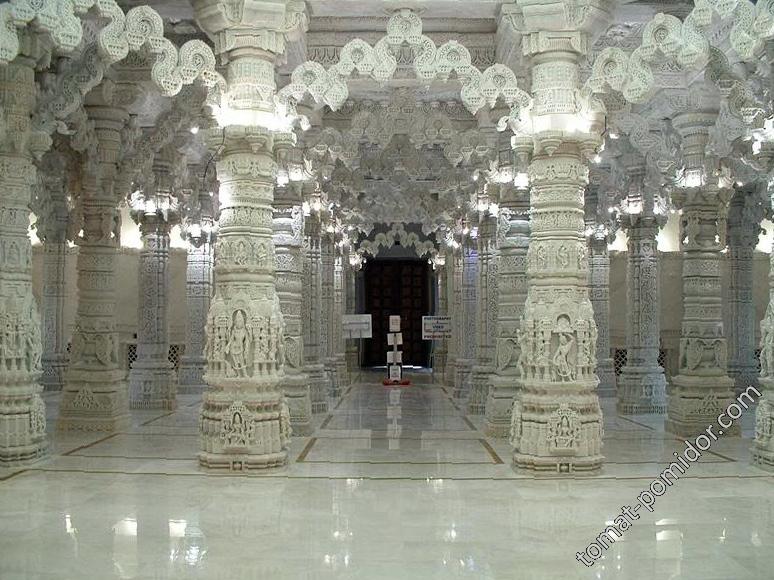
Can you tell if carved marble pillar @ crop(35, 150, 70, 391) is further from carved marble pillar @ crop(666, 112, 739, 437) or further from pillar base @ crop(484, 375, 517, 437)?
carved marble pillar @ crop(666, 112, 739, 437)

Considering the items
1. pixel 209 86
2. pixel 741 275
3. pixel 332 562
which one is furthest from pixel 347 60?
pixel 741 275

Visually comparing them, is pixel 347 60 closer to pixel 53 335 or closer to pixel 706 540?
pixel 706 540

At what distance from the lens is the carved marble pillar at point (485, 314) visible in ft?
43.8

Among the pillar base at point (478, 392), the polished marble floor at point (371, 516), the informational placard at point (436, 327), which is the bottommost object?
the polished marble floor at point (371, 516)

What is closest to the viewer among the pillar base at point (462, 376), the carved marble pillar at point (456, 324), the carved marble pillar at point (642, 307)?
the carved marble pillar at point (642, 307)

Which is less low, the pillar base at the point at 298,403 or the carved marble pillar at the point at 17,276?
the carved marble pillar at the point at 17,276

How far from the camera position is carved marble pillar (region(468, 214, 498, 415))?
1336cm

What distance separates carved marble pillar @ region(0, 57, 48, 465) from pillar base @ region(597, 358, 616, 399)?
12.1m

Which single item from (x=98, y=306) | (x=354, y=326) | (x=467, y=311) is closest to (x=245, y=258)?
(x=98, y=306)

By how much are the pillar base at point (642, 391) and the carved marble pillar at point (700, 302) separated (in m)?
2.45

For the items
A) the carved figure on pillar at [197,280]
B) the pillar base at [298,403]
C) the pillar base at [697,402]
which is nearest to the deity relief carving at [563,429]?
the pillar base at [697,402]

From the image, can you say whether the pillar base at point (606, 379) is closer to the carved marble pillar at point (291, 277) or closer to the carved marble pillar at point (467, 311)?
the carved marble pillar at point (467, 311)

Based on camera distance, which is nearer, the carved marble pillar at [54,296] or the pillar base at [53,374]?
the carved marble pillar at [54,296]

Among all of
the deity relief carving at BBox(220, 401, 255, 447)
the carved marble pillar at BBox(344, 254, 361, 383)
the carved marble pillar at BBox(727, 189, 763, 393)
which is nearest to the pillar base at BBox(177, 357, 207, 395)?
the carved marble pillar at BBox(344, 254, 361, 383)
